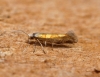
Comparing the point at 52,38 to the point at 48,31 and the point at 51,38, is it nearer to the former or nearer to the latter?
the point at 51,38

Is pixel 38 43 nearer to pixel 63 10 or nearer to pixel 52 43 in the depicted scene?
pixel 52 43

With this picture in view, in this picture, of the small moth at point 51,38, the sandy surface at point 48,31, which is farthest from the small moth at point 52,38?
the sandy surface at point 48,31

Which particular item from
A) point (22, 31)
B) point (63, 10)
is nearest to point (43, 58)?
point (22, 31)

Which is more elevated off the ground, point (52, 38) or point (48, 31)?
point (48, 31)

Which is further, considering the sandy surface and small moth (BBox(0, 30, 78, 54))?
small moth (BBox(0, 30, 78, 54))

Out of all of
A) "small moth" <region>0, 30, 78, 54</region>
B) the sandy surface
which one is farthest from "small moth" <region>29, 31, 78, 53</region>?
the sandy surface

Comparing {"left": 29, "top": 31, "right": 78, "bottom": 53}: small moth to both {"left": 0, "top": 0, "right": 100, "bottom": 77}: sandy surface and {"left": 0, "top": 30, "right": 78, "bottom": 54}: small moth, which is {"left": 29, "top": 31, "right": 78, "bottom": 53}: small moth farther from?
{"left": 0, "top": 0, "right": 100, "bottom": 77}: sandy surface

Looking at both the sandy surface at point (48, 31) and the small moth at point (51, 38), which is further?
the small moth at point (51, 38)

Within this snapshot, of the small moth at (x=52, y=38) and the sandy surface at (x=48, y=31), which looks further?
the small moth at (x=52, y=38)

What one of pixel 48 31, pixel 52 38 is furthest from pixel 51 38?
pixel 48 31

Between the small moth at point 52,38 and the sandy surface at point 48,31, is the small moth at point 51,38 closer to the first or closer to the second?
the small moth at point 52,38
